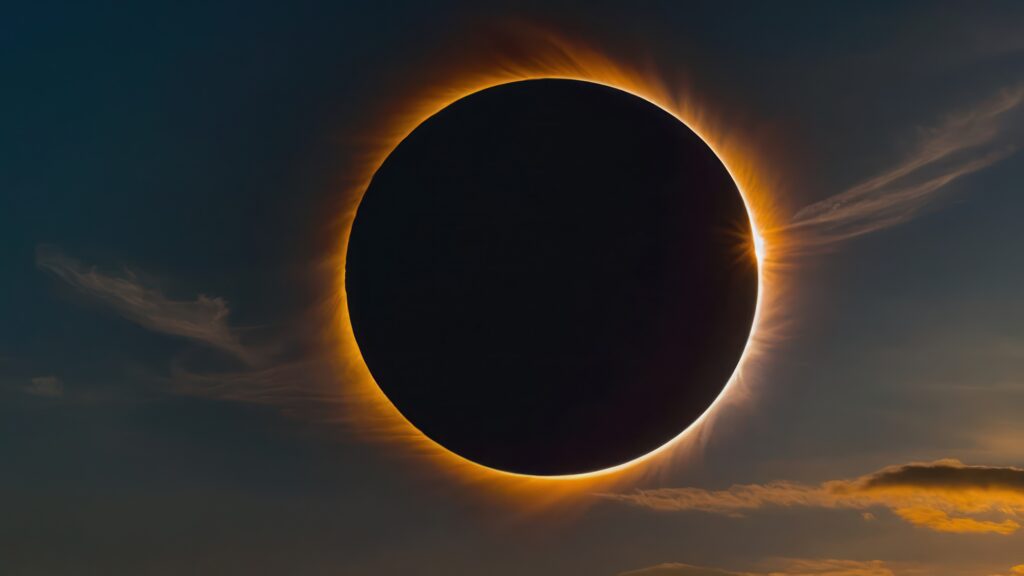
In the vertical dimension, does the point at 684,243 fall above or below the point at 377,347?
above

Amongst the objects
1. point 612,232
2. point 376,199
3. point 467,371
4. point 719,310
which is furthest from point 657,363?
point 376,199

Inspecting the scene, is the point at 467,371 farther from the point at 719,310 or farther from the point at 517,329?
the point at 719,310

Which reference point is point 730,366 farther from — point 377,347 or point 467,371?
point 377,347

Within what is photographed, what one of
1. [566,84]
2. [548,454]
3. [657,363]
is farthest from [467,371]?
[566,84]

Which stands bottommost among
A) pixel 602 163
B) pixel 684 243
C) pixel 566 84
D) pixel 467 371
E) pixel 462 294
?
pixel 467 371

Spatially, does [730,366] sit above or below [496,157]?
below

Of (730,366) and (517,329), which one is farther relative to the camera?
(730,366)
